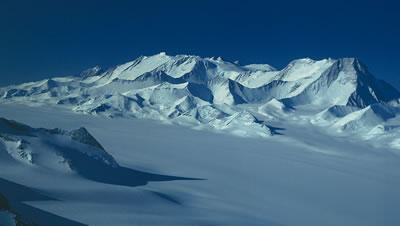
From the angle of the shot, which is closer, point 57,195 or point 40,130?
point 57,195

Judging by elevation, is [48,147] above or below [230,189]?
above

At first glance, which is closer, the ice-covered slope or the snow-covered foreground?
the snow-covered foreground

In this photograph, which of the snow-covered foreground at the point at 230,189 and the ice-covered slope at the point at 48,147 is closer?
the snow-covered foreground at the point at 230,189

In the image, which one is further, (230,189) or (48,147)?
(230,189)

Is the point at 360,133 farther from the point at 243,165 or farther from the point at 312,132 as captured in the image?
the point at 243,165


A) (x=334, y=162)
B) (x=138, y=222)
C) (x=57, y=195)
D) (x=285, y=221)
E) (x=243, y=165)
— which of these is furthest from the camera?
(x=334, y=162)

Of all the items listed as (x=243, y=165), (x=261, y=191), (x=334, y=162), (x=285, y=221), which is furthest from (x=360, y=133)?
(x=285, y=221)

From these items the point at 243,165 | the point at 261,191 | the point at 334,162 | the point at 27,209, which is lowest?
the point at 27,209

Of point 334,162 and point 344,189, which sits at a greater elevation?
point 334,162
